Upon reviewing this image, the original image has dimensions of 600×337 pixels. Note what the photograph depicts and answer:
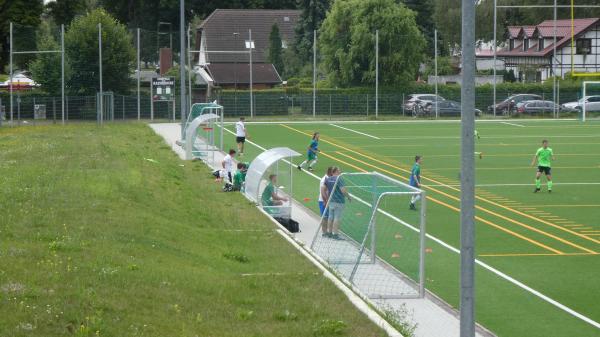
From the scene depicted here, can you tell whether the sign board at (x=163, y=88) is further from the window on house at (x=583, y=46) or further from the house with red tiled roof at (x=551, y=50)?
the window on house at (x=583, y=46)

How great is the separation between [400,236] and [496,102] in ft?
180

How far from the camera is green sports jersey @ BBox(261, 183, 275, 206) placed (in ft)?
77.9

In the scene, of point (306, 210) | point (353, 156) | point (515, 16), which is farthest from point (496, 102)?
point (306, 210)

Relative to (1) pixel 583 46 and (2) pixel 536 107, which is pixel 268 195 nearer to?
(2) pixel 536 107

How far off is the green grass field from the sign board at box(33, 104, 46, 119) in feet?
112

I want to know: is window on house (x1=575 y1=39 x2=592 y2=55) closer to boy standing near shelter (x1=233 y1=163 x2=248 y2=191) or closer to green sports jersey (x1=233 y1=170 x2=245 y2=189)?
boy standing near shelter (x1=233 y1=163 x2=248 y2=191)

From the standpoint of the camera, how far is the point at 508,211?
2631 cm

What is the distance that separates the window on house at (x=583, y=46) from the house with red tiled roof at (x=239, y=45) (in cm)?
2241

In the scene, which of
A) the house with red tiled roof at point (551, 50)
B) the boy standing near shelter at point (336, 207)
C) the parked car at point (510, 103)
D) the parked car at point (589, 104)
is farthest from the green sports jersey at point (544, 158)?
the house with red tiled roof at point (551, 50)

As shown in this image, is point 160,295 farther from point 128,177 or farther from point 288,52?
point 288,52

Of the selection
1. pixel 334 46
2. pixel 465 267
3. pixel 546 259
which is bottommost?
pixel 546 259

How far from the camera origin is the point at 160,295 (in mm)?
12305

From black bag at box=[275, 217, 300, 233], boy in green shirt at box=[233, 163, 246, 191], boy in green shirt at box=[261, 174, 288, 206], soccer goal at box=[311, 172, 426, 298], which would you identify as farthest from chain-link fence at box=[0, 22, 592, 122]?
soccer goal at box=[311, 172, 426, 298]

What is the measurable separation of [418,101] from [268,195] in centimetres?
4626
